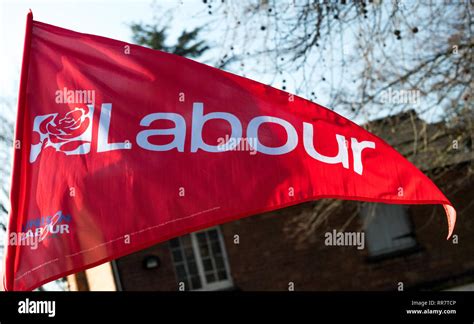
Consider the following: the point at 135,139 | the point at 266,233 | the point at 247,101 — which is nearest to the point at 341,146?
the point at 247,101

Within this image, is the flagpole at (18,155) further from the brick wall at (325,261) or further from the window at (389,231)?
the window at (389,231)

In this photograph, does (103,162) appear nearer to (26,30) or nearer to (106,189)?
(106,189)

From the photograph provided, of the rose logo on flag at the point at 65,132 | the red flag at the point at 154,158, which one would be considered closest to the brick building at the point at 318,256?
the red flag at the point at 154,158

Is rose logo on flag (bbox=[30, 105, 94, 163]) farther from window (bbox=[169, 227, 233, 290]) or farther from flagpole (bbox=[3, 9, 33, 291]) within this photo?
window (bbox=[169, 227, 233, 290])

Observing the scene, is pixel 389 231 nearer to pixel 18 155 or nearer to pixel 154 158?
pixel 154 158

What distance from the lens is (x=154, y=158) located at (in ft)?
17.0

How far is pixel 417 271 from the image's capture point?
72.2 feet

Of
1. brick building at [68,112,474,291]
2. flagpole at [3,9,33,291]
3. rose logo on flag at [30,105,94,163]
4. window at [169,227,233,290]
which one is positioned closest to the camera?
flagpole at [3,9,33,291]

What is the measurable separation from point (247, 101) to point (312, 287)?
54.4 feet

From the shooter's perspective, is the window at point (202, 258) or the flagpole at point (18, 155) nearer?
the flagpole at point (18, 155)

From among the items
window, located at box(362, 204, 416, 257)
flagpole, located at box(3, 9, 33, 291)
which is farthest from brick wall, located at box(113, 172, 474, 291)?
flagpole, located at box(3, 9, 33, 291)

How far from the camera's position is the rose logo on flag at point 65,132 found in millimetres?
5215

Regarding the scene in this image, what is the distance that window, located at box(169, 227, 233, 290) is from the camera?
21094mm

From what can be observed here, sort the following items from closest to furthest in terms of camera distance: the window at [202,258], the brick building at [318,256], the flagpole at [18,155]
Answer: the flagpole at [18,155] < the brick building at [318,256] < the window at [202,258]
